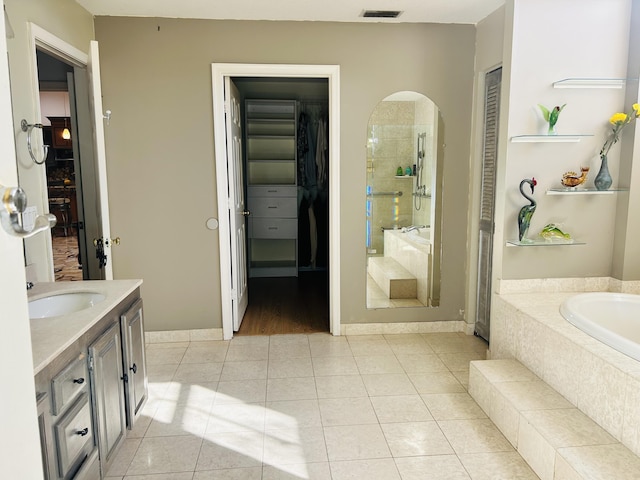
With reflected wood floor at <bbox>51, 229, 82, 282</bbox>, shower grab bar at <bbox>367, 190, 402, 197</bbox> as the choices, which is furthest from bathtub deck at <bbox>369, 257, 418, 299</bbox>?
reflected wood floor at <bbox>51, 229, 82, 282</bbox>

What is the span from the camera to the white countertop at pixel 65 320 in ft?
5.12

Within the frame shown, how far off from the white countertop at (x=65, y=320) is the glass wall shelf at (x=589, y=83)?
9.55 feet

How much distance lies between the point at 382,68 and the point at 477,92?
811 millimetres

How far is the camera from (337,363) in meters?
3.38

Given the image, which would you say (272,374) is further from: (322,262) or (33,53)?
(322,262)

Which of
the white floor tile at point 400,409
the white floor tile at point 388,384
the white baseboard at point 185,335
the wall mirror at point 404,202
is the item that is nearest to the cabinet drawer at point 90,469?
the white floor tile at point 400,409

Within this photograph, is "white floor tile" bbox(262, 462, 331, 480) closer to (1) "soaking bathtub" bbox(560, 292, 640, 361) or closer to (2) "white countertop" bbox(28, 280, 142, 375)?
(2) "white countertop" bbox(28, 280, 142, 375)

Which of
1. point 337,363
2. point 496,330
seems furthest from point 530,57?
point 337,363

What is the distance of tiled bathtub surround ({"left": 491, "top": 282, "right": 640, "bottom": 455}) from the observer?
193cm

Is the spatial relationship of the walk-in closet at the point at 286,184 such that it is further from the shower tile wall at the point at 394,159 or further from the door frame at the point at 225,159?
the shower tile wall at the point at 394,159

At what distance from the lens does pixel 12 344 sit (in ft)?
2.74

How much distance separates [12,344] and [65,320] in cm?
114

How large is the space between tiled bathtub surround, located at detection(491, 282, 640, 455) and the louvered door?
2.08 feet

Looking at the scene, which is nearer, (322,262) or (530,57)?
(530,57)
